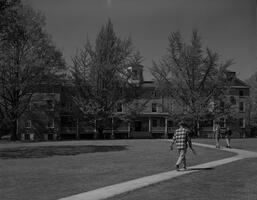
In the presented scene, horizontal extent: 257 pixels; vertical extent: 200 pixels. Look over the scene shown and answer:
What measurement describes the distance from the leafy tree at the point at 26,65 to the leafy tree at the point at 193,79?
1410 centimetres

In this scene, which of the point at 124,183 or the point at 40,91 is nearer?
the point at 124,183

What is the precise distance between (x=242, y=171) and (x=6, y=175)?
343 inches

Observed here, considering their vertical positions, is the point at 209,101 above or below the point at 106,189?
above

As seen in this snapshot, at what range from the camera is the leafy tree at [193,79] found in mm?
40094

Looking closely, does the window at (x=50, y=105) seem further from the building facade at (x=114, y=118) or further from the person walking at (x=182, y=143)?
the person walking at (x=182, y=143)

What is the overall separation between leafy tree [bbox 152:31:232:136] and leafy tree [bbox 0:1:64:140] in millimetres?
14104

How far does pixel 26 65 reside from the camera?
33625 mm

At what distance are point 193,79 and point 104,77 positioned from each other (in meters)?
11.5

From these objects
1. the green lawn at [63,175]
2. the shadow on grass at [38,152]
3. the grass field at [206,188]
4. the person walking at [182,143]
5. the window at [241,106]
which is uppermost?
the window at [241,106]

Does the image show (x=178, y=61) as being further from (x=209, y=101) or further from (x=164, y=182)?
(x=164, y=182)

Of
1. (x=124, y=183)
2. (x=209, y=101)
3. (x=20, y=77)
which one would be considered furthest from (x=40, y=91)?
(x=124, y=183)

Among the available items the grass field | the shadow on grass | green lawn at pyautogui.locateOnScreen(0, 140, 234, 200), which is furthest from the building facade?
the grass field

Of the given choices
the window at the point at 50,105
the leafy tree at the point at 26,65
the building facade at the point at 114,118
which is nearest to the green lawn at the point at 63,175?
the leafy tree at the point at 26,65

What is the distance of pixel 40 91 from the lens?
3806 centimetres
